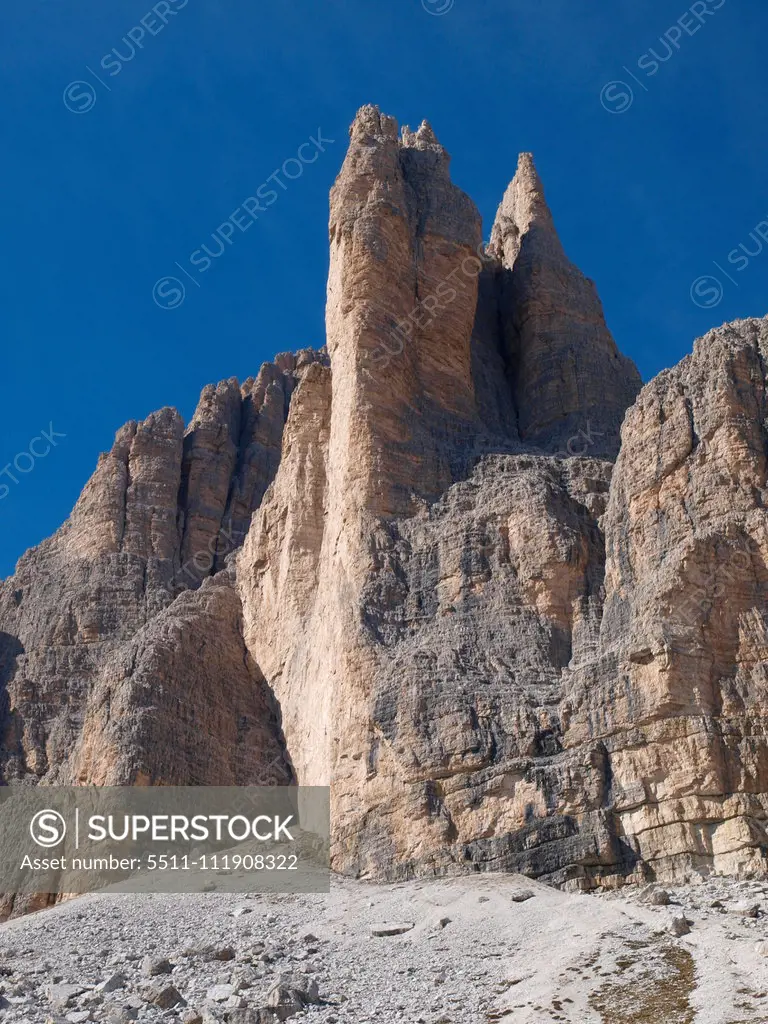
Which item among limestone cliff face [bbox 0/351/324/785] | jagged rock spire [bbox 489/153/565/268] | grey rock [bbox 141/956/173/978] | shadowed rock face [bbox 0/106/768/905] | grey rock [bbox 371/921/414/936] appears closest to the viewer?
grey rock [bbox 141/956/173/978]

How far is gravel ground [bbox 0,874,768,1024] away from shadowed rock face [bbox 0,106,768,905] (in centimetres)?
304

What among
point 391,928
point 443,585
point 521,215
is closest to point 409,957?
point 391,928

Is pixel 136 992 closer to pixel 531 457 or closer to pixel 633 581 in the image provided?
pixel 633 581

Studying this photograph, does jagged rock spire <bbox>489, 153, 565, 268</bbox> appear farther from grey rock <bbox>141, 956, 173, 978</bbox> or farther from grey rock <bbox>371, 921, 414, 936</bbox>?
grey rock <bbox>141, 956, 173, 978</bbox>

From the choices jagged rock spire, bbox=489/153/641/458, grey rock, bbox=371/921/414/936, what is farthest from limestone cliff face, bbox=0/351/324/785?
grey rock, bbox=371/921/414/936

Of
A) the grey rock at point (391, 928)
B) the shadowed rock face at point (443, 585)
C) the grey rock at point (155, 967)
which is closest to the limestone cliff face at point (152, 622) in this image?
the shadowed rock face at point (443, 585)

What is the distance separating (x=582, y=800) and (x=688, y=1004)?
13.4 m

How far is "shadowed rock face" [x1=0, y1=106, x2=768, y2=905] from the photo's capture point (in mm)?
39500

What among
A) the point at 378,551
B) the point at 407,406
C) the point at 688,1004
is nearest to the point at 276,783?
the point at 378,551

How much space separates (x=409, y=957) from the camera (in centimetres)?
3158

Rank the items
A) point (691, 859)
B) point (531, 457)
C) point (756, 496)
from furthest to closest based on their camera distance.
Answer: point (531, 457) < point (756, 496) < point (691, 859)

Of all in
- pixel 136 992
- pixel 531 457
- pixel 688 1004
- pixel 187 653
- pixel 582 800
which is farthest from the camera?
pixel 187 653

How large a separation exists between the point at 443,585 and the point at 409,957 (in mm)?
17558

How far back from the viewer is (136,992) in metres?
29.7
